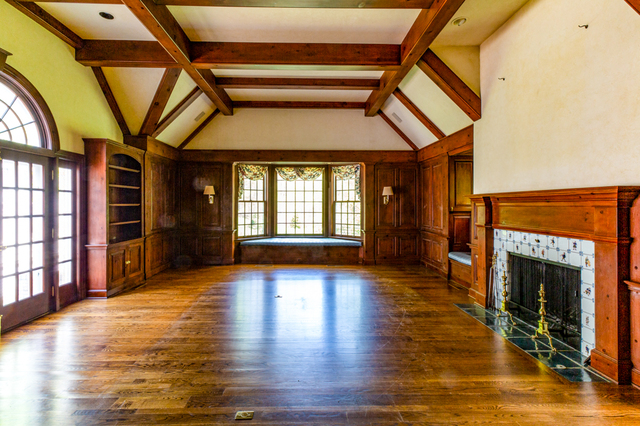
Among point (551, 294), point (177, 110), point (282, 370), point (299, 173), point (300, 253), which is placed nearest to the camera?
point (282, 370)

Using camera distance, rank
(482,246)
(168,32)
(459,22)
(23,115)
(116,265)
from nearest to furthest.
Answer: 1. (168,32)
2. (23,115)
3. (459,22)
4. (482,246)
5. (116,265)

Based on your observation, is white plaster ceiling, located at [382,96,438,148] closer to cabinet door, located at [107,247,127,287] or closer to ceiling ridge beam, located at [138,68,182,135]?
ceiling ridge beam, located at [138,68,182,135]

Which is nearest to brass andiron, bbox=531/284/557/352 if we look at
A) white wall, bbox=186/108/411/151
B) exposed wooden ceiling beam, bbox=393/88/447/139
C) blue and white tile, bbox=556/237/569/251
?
blue and white tile, bbox=556/237/569/251

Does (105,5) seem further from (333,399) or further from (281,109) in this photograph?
(333,399)

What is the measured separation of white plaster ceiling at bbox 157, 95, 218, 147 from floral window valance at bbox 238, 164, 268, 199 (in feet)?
4.42

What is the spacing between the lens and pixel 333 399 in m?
2.29

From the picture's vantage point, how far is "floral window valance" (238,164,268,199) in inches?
296

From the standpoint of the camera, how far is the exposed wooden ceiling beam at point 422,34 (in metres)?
3.10

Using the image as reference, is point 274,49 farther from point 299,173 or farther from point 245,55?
point 299,173

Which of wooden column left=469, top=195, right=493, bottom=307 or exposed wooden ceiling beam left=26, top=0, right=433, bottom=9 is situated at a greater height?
exposed wooden ceiling beam left=26, top=0, right=433, bottom=9

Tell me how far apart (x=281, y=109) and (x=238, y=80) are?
1587 millimetres

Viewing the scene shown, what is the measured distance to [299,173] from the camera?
802cm

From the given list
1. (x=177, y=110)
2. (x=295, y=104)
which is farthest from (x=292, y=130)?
(x=177, y=110)

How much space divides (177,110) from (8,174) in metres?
2.76
